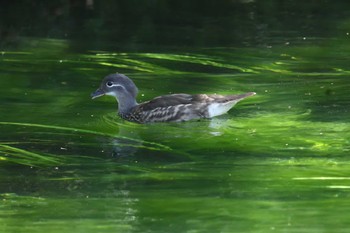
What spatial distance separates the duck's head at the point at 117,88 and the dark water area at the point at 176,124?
0.16 metres

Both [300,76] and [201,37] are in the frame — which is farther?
[201,37]

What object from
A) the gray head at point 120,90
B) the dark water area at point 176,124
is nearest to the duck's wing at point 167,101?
the dark water area at point 176,124

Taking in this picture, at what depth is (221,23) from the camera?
51.9 ft

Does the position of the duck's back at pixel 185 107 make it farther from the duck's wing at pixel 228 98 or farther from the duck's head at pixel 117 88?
the duck's head at pixel 117 88

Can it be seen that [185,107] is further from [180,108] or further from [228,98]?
[228,98]

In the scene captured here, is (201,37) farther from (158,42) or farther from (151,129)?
(151,129)

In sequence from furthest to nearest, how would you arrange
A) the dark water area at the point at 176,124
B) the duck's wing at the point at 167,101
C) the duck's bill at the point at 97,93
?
the duck's bill at the point at 97,93 → the duck's wing at the point at 167,101 → the dark water area at the point at 176,124

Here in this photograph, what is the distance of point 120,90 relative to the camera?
37.6 feet

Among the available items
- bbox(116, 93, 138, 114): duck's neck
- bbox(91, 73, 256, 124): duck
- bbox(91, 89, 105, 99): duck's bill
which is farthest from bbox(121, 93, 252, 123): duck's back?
bbox(91, 89, 105, 99): duck's bill

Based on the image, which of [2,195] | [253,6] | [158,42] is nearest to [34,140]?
[2,195]

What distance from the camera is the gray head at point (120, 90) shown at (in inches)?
448

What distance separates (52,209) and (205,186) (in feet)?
3.42

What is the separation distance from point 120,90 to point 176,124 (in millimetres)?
917

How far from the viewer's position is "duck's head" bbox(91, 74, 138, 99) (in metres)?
11.5
